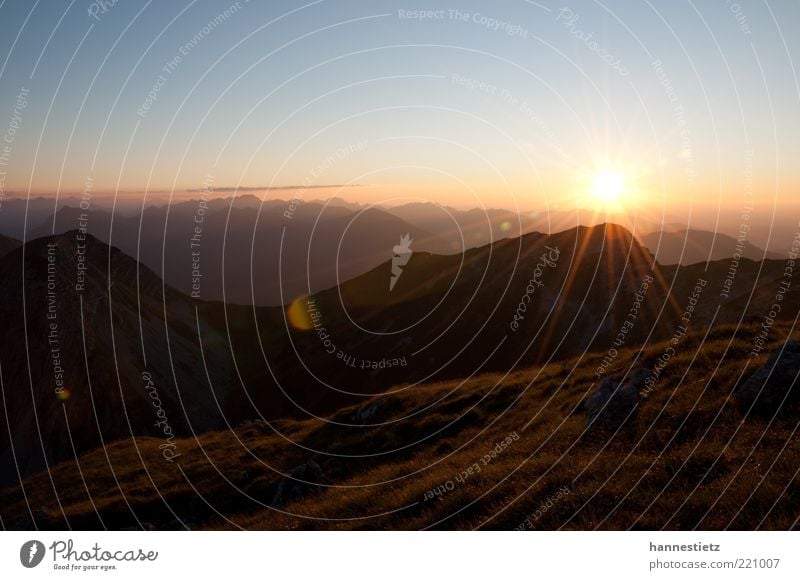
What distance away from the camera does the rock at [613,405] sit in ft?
59.4

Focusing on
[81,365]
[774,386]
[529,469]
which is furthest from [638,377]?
[81,365]

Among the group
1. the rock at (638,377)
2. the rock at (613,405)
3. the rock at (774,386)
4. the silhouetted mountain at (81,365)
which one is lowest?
the silhouetted mountain at (81,365)

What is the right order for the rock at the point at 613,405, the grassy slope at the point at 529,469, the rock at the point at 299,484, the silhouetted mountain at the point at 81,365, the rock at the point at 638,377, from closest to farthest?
the grassy slope at the point at 529,469, the rock at the point at 613,405, the rock at the point at 638,377, the rock at the point at 299,484, the silhouetted mountain at the point at 81,365

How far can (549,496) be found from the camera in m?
14.2

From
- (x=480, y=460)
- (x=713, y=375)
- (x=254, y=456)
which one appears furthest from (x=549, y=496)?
(x=254, y=456)

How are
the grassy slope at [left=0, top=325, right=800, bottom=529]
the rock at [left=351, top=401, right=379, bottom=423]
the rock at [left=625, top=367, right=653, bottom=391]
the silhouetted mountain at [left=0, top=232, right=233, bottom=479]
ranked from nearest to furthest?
1. the grassy slope at [left=0, top=325, right=800, bottom=529]
2. the rock at [left=625, top=367, right=653, bottom=391]
3. the rock at [left=351, top=401, right=379, bottom=423]
4. the silhouetted mountain at [left=0, top=232, right=233, bottom=479]

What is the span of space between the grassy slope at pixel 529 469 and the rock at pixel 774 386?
1.71 ft

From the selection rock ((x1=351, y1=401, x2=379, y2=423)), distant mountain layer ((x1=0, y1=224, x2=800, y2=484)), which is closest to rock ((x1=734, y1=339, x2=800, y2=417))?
rock ((x1=351, y1=401, x2=379, y2=423))

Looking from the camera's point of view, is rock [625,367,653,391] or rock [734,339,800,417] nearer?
rock [734,339,800,417]
